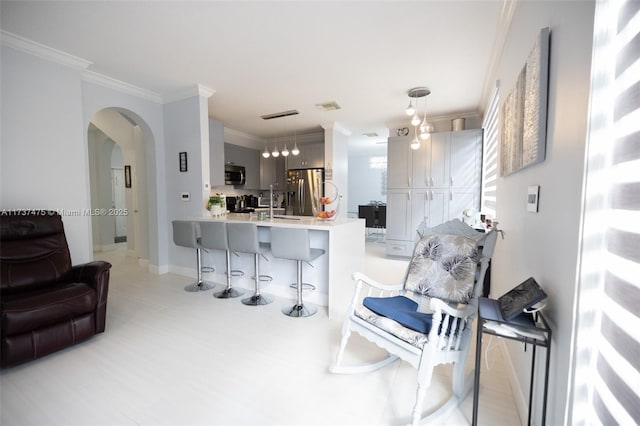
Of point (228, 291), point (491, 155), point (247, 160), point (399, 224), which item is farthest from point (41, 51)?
point (399, 224)

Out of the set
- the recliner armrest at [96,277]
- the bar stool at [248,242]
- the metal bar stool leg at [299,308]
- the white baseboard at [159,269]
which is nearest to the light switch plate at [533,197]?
the metal bar stool leg at [299,308]

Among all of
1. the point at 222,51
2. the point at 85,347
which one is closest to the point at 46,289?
the point at 85,347

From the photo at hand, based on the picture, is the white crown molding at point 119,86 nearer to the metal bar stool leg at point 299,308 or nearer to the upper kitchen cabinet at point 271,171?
the upper kitchen cabinet at point 271,171

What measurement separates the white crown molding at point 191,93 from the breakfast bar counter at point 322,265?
1763mm

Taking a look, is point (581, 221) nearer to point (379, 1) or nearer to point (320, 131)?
point (379, 1)

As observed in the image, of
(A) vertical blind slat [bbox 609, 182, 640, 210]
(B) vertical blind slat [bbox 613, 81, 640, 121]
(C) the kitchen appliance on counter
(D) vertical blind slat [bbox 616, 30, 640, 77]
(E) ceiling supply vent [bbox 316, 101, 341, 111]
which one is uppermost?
(E) ceiling supply vent [bbox 316, 101, 341, 111]

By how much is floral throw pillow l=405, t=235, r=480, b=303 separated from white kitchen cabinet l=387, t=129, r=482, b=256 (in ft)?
9.20

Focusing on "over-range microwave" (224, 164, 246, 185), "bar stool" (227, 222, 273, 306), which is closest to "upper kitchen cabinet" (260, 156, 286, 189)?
"over-range microwave" (224, 164, 246, 185)

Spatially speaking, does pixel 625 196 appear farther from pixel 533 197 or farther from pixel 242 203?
pixel 242 203

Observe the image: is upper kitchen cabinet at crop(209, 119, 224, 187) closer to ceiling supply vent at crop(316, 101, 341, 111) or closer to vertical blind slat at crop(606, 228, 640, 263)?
ceiling supply vent at crop(316, 101, 341, 111)

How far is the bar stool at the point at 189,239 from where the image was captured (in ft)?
10.8

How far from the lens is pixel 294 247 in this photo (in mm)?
2572

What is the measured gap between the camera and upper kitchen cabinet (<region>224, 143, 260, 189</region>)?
231 inches

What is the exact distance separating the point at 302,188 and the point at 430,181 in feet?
8.89
